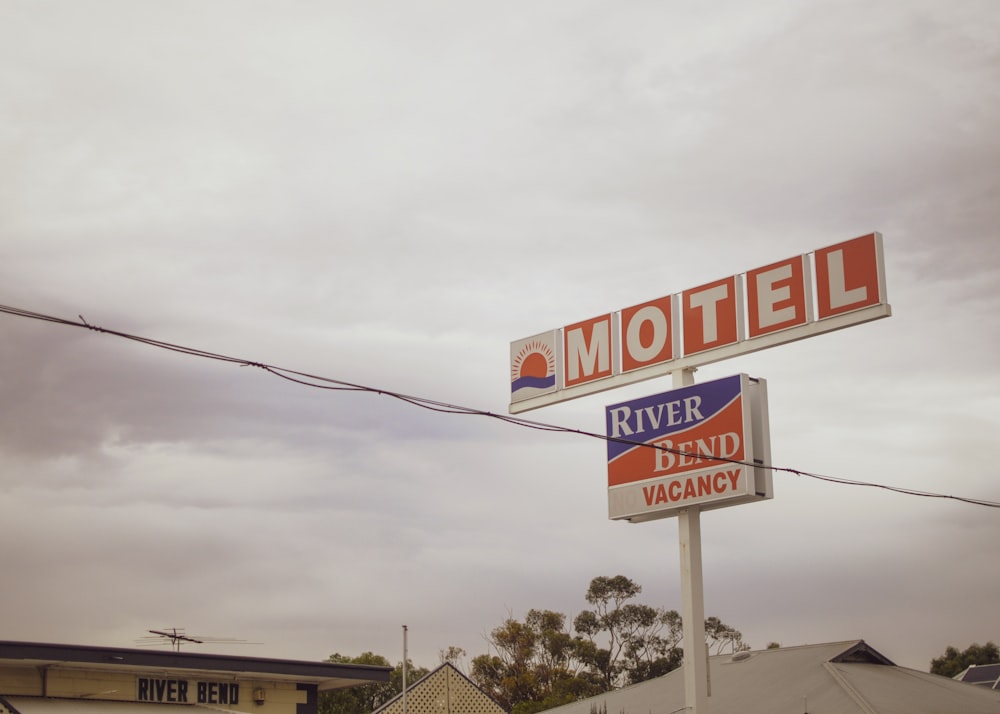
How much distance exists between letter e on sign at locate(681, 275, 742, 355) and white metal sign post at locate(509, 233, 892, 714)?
0.02m

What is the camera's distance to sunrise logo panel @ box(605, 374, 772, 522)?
2119 centimetres

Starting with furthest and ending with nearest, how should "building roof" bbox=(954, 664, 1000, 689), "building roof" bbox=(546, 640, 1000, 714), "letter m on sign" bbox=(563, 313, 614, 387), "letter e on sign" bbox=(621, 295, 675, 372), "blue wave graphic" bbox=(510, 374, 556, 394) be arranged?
"building roof" bbox=(954, 664, 1000, 689), "blue wave graphic" bbox=(510, 374, 556, 394), "letter m on sign" bbox=(563, 313, 614, 387), "letter e on sign" bbox=(621, 295, 675, 372), "building roof" bbox=(546, 640, 1000, 714)

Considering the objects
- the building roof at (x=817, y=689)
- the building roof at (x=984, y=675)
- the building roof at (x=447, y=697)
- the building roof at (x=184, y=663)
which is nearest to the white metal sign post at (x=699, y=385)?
the building roof at (x=817, y=689)

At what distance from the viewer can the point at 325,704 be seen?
179ft

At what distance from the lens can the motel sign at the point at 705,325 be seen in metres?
20.8

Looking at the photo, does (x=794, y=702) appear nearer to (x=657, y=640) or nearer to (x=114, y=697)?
(x=114, y=697)

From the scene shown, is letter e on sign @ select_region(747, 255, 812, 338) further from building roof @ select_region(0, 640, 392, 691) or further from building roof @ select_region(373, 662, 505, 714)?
building roof @ select_region(373, 662, 505, 714)

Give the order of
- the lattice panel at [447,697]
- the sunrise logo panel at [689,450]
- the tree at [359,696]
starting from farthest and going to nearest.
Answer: the tree at [359,696]
the lattice panel at [447,697]
the sunrise logo panel at [689,450]

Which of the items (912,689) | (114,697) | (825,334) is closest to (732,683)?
(912,689)

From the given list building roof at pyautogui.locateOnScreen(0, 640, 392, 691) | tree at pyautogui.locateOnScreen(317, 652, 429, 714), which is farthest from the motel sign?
tree at pyautogui.locateOnScreen(317, 652, 429, 714)

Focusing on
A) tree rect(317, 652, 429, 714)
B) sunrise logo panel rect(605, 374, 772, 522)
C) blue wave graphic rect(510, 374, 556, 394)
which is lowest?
tree rect(317, 652, 429, 714)

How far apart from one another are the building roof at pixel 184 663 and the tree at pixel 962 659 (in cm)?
5729

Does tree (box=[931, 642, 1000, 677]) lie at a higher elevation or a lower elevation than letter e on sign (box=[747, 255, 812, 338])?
lower

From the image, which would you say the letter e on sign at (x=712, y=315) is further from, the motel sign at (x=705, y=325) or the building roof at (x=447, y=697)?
the building roof at (x=447, y=697)
